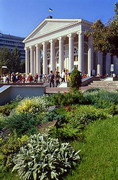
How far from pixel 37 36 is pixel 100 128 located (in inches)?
1999

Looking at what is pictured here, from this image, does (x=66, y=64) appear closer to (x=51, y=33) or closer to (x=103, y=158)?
(x=51, y=33)

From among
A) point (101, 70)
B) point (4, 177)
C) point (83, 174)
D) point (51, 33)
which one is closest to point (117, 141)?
point (83, 174)

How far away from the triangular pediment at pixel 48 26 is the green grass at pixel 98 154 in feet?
121

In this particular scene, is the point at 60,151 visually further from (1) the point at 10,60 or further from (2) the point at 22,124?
(1) the point at 10,60

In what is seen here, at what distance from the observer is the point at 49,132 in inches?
181

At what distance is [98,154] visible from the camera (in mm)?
3781

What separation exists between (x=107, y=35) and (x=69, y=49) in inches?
993

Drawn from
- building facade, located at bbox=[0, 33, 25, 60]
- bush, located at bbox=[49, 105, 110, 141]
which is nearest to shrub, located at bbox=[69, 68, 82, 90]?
bush, located at bbox=[49, 105, 110, 141]

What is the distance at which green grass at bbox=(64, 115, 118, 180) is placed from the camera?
325 centimetres

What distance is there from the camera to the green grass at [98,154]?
3.25 meters

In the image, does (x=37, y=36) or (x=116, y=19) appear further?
(x=37, y=36)

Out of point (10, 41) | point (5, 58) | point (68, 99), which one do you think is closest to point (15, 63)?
Result: point (5, 58)

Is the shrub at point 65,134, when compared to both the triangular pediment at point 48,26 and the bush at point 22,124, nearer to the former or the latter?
the bush at point 22,124

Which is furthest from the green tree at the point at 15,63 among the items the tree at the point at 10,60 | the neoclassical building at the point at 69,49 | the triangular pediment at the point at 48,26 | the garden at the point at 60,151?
the garden at the point at 60,151
